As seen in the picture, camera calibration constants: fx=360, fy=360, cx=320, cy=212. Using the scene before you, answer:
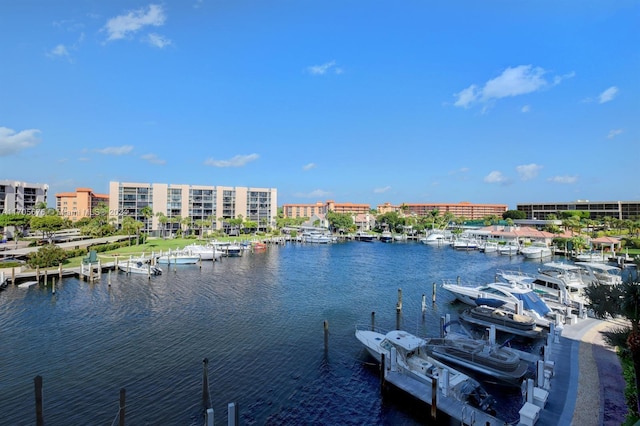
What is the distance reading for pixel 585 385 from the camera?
14523mm

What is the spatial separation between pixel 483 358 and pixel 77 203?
143 m

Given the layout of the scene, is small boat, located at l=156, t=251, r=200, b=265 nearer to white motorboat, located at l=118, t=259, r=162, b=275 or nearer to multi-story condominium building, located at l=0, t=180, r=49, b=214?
white motorboat, located at l=118, t=259, r=162, b=275

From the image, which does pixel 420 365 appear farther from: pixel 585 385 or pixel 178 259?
pixel 178 259

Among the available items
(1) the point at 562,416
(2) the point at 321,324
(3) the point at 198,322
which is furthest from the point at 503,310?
(3) the point at 198,322

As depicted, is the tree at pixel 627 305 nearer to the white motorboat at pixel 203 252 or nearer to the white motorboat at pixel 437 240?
Answer: the white motorboat at pixel 203 252

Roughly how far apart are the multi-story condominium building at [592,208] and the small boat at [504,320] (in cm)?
11568

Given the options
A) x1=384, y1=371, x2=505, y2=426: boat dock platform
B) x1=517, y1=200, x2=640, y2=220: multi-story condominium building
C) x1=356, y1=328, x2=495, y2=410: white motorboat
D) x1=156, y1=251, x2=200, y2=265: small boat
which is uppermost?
x1=517, y1=200, x2=640, y2=220: multi-story condominium building

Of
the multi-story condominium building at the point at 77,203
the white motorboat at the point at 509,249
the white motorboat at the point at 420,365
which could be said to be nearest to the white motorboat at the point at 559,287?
the white motorboat at the point at 420,365

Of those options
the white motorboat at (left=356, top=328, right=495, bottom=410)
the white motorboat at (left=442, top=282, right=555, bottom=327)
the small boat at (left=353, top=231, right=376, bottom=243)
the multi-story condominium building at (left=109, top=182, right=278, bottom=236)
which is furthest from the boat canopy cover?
the multi-story condominium building at (left=109, top=182, right=278, bottom=236)

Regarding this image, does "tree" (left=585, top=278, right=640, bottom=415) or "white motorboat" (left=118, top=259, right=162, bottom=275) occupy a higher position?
"tree" (left=585, top=278, right=640, bottom=415)

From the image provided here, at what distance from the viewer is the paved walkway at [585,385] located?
40.5ft

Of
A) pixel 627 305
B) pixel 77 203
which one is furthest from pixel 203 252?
pixel 77 203

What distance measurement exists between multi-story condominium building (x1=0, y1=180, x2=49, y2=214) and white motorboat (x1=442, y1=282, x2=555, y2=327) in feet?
358

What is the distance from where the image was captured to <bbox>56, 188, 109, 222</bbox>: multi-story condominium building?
123875 millimetres
